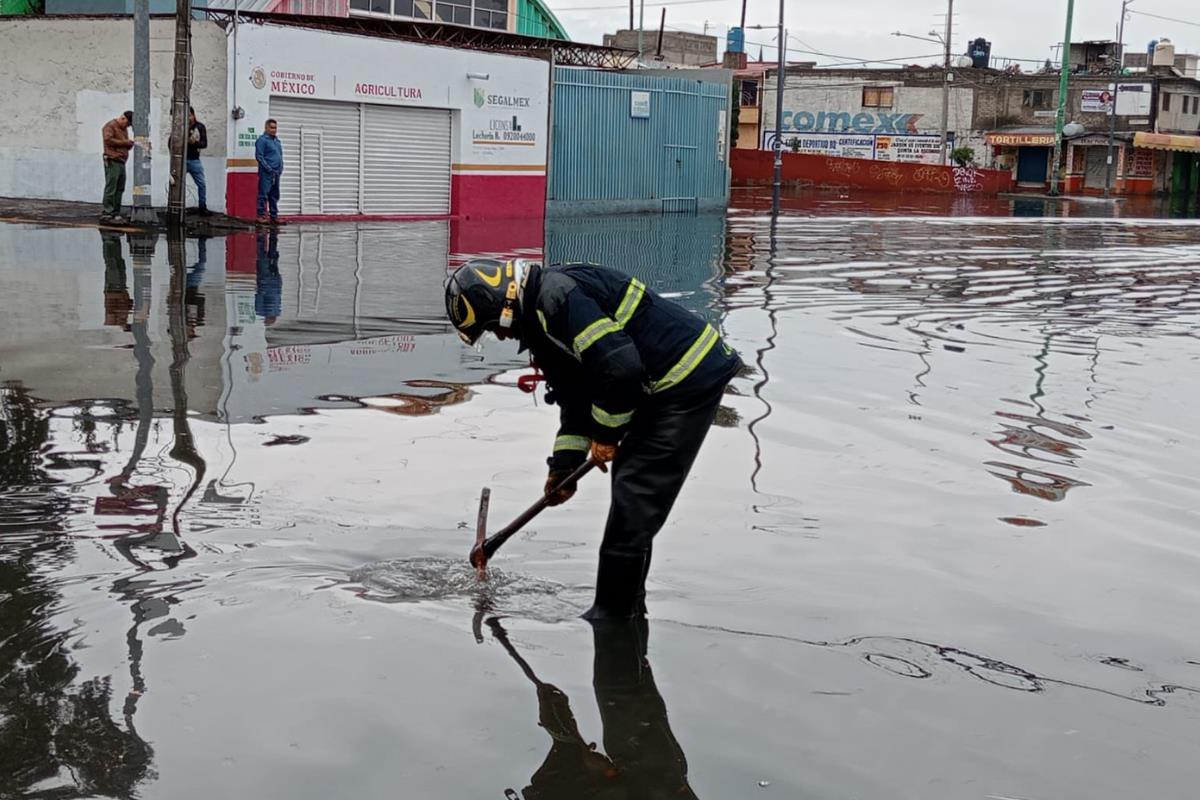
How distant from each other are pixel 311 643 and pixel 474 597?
0.73 meters

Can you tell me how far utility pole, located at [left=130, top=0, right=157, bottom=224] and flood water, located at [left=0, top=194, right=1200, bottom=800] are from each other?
26.8 feet

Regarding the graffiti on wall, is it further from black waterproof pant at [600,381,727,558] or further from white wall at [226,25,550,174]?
black waterproof pant at [600,381,727,558]

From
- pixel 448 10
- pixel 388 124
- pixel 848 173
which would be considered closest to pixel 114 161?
pixel 388 124

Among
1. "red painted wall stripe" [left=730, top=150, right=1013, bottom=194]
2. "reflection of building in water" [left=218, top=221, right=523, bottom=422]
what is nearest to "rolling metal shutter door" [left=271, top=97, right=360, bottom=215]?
"reflection of building in water" [left=218, top=221, right=523, bottom=422]

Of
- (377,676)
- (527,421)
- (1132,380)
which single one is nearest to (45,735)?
(377,676)

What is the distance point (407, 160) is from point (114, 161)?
7.22m

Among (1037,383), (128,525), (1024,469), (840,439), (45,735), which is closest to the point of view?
(45,735)

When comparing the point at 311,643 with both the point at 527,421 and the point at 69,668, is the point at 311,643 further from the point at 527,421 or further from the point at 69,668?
the point at 527,421

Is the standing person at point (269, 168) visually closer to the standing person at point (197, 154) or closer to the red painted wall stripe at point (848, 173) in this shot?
the standing person at point (197, 154)

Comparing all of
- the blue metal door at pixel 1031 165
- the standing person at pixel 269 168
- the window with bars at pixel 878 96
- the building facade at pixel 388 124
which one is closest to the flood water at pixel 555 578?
the standing person at pixel 269 168

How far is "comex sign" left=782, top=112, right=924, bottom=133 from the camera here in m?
68.1

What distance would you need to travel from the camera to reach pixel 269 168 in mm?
22109

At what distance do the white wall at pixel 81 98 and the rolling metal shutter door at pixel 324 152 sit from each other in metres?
1.27

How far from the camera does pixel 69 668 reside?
4.25m
